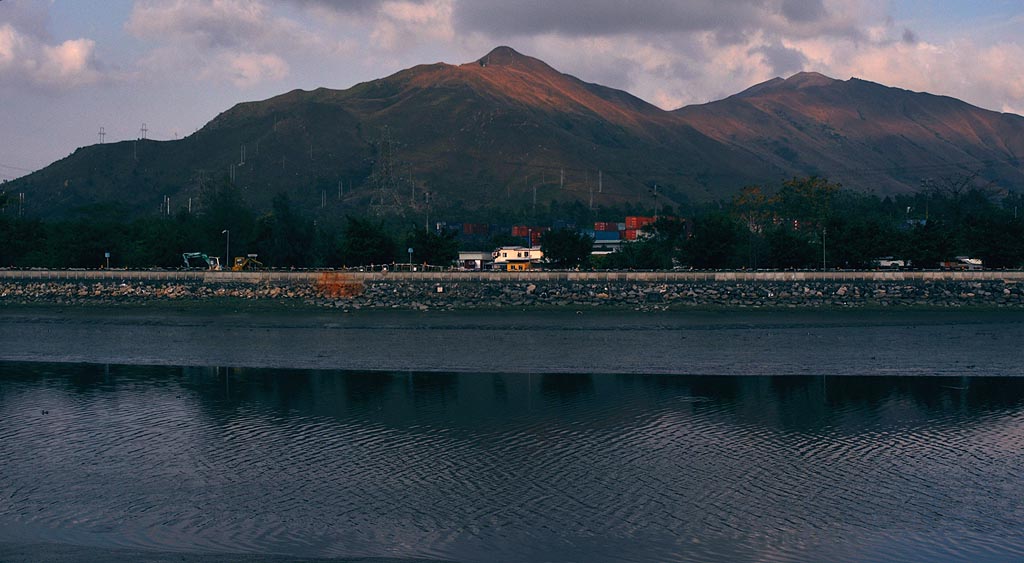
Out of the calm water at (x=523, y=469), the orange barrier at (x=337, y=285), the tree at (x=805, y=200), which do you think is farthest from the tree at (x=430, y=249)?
the tree at (x=805, y=200)

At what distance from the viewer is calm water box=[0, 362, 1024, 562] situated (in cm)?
1973

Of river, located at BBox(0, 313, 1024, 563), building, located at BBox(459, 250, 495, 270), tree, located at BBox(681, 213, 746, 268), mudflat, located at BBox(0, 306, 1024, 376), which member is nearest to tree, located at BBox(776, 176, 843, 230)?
building, located at BBox(459, 250, 495, 270)

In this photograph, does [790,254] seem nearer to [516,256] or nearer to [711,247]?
[711,247]

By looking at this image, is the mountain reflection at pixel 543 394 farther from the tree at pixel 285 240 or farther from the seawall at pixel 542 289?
the tree at pixel 285 240

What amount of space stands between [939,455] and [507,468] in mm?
13686

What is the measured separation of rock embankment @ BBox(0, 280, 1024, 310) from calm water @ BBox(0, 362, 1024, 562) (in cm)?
3942

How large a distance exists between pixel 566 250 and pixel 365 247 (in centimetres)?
2525

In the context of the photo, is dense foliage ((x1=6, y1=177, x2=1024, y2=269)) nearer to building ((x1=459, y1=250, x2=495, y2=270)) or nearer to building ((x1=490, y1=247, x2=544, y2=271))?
building ((x1=459, y1=250, x2=495, y2=270))

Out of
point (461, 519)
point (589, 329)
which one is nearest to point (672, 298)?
point (589, 329)

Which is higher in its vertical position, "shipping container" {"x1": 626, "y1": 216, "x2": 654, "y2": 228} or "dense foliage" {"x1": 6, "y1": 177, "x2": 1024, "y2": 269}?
"shipping container" {"x1": 626, "y1": 216, "x2": 654, "y2": 228}

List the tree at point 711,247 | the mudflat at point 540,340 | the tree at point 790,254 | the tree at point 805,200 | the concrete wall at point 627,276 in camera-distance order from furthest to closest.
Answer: the tree at point 805,200 → the tree at point 790,254 → the tree at point 711,247 → the concrete wall at point 627,276 → the mudflat at point 540,340

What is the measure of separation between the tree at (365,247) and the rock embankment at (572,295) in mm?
18005

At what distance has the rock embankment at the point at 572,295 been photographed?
79375 millimetres

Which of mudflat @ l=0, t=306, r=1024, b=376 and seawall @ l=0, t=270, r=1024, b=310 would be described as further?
seawall @ l=0, t=270, r=1024, b=310
